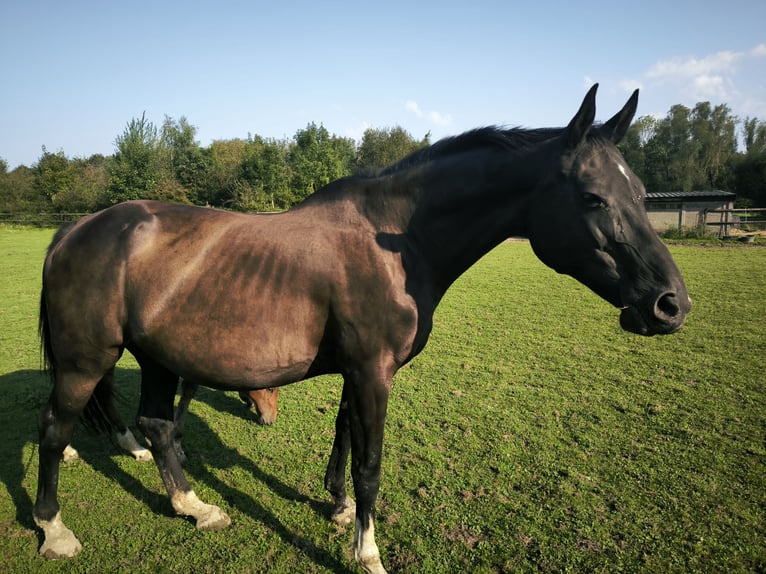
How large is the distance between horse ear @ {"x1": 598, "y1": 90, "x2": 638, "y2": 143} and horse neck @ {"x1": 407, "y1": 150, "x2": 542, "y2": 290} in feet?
1.14

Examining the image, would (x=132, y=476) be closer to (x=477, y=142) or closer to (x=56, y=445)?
(x=56, y=445)

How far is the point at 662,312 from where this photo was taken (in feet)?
6.27

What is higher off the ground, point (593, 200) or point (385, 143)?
point (385, 143)

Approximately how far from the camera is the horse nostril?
74.7 inches

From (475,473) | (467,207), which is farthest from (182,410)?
(467,207)

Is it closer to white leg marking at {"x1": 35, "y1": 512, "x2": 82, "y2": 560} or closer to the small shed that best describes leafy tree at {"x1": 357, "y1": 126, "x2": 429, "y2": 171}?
the small shed

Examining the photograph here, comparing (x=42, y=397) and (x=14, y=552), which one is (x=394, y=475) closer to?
(x=14, y=552)

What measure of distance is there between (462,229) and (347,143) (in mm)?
61083

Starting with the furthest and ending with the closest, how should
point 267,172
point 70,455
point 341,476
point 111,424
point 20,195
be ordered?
point 20,195, point 267,172, point 111,424, point 70,455, point 341,476

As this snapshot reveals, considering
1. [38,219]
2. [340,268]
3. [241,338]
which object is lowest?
[241,338]

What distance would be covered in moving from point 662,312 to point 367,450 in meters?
1.61

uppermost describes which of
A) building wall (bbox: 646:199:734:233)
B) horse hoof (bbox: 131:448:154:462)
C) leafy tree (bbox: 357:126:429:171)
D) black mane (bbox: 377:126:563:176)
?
leafy tree (bbox: 357:126:429:171)

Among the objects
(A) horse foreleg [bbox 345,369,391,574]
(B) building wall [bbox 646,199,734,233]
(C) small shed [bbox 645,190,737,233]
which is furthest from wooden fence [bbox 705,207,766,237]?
(A) horse foreleg [bbox 345,369,391,574]

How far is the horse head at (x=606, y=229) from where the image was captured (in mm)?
1925
